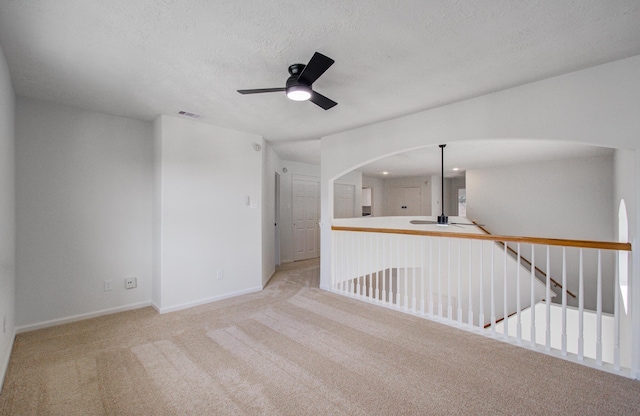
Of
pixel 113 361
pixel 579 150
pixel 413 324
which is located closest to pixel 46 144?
pixel 113 361

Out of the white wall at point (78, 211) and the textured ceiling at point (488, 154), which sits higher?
the textured ceiling at point (488, 154)

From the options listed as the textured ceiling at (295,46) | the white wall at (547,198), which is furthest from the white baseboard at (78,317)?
the white wall at (547,198)

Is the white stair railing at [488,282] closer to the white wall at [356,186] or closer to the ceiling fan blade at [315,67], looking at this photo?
the ceiling fan blade at [315,67]

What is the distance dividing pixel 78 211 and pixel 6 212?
858mm

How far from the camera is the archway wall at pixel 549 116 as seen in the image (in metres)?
2.02

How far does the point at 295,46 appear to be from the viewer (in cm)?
189

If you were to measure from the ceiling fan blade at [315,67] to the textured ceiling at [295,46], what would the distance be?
0.17 m

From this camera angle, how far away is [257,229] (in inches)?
164

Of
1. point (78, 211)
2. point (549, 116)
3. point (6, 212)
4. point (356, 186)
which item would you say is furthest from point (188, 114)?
point (356, 186)

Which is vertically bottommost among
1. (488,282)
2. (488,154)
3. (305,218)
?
(488,282)

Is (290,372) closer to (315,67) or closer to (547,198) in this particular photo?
(315,67)

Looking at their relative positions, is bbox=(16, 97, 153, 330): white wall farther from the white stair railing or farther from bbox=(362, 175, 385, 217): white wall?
bbox=(362, 175, 385, 217): white wall

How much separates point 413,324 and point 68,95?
412cm

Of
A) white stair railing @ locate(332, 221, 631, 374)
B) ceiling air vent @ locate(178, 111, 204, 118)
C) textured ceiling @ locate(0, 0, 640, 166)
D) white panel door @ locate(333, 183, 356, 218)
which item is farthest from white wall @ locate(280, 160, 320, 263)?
textured ceiling @ locate(0, 0, 640, 166)
